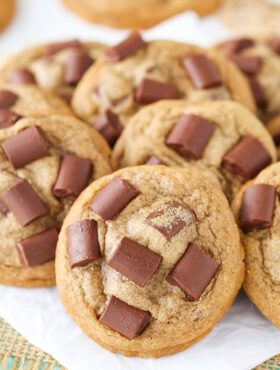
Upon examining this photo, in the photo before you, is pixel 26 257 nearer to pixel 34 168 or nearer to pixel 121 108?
pixel 34 168

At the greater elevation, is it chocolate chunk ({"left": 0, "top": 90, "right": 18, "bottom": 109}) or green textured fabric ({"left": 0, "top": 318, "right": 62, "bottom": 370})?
chocolate chunk ({"left": 0, "top": 90, "right": 18, "bottom": 109})

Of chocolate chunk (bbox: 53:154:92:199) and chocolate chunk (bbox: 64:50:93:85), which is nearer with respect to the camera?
chocolate chunk (bbox: 53:154:92:199)

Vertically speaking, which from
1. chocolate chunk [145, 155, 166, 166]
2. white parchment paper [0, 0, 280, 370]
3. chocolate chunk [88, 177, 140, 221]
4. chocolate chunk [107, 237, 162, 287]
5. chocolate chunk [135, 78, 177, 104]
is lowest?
white parchment paper [0, 0, 280, 370]

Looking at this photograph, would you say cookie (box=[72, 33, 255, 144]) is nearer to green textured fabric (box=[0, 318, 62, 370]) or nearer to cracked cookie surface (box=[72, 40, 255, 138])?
cracked cookie surface (box=[72, 40, 255, 138])

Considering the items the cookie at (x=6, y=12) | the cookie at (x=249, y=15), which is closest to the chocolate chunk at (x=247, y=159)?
the cookie at (x=249, y=15)

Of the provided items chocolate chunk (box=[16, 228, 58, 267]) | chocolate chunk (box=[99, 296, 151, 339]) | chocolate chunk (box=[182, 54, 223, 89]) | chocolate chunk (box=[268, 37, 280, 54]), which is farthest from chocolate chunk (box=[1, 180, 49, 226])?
chocolate chunk (box=[268, 37, 280, 54])

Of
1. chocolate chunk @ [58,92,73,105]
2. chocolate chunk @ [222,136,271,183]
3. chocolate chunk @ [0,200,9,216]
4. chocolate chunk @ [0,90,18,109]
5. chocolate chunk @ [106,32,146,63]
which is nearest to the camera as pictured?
chocolate chunk @ [0,200,9,216]

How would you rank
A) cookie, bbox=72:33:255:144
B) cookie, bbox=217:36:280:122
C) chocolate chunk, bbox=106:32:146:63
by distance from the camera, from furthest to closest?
cookie, bbox=217:36:280:122
chocolate chunk, bbox=106:32:146:63
cookie, bbox=72:33:255:144

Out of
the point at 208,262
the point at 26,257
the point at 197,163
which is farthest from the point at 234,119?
the point at 26,257
